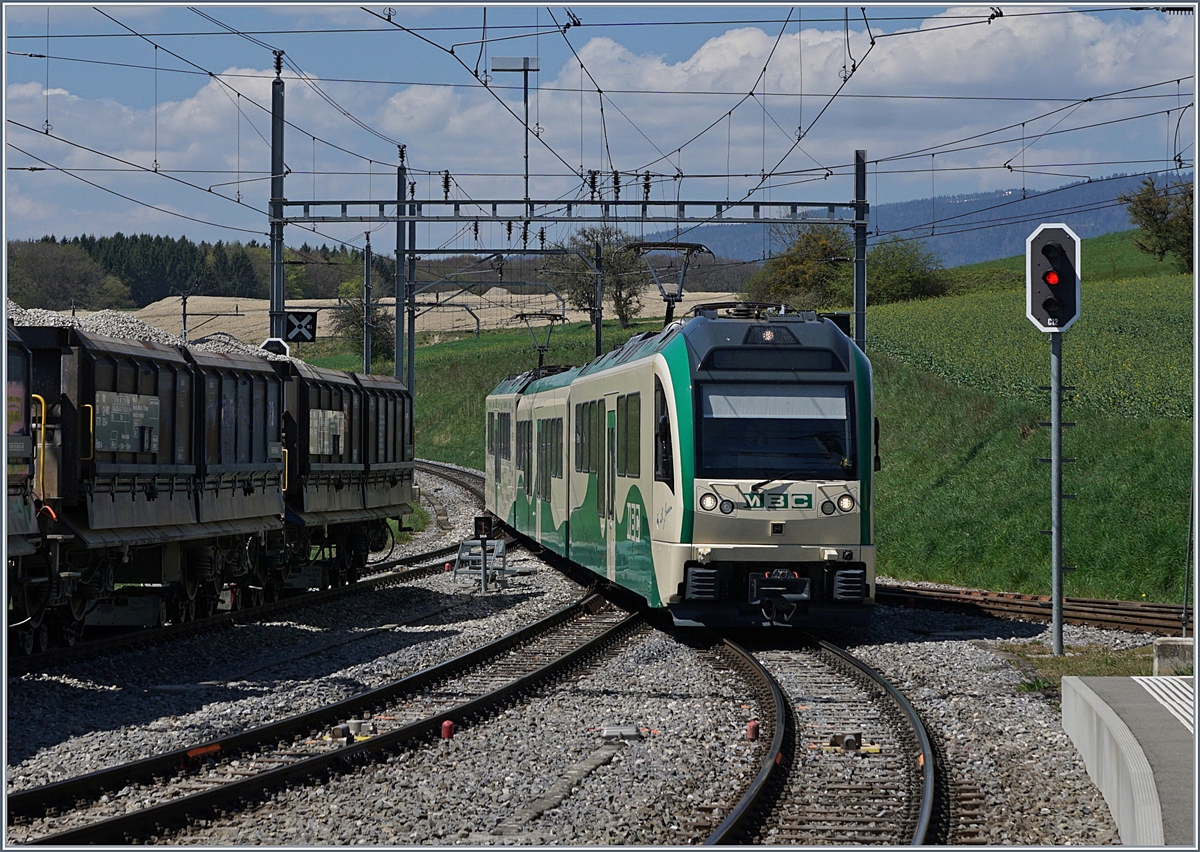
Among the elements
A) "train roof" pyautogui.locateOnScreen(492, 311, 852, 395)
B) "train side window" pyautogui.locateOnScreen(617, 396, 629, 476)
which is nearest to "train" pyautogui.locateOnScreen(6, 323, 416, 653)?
"train side window" pyautogui.locateOnScreen(617, 396, 629, 476)

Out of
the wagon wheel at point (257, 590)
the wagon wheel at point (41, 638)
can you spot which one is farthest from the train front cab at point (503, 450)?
the wagon wheel at point (41, 638)

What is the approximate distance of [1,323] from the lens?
8930 millimetres

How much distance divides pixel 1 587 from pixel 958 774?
221 inches

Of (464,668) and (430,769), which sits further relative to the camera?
(464,668)

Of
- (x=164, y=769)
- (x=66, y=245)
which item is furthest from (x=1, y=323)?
(x=66, y=245)

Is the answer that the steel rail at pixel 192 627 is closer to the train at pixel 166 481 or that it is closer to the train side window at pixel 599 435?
the train at pixel 166 481

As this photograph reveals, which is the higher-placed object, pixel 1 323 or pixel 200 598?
pixel 1 323

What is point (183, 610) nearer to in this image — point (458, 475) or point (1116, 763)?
point (1116, 763)

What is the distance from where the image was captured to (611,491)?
17.5 meters

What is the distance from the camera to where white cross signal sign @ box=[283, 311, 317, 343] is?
2453cm

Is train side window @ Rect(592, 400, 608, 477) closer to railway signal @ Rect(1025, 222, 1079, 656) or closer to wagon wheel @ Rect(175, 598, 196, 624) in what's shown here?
wagon wheel @ Rect(175, 598, 196, 624)

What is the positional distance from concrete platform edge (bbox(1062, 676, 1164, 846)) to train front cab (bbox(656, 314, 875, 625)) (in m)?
4.60

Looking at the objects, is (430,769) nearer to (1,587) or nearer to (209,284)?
(1,587)

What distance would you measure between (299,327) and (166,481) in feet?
31.6
